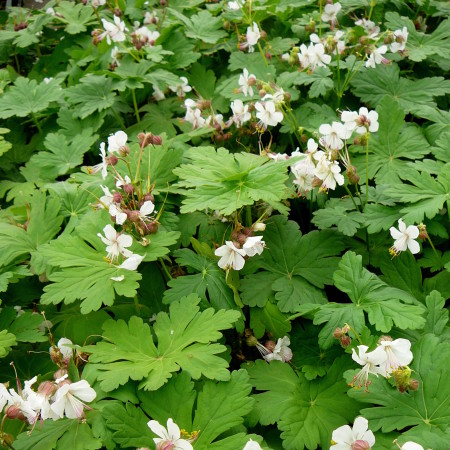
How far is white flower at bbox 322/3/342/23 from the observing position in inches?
121

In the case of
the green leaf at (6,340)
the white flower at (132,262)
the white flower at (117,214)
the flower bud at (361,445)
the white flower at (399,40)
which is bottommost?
the green leaf at (6,340)

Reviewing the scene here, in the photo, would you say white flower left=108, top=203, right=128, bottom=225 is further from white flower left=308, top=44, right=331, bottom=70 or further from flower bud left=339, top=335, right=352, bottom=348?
white flower left=308, top=44, right=331, bottom=70

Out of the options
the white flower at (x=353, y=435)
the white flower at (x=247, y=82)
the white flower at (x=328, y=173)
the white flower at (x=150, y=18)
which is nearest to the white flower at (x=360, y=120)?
the white flower at (x=328, y=173)

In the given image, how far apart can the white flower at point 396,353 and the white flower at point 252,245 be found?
518 millimetres

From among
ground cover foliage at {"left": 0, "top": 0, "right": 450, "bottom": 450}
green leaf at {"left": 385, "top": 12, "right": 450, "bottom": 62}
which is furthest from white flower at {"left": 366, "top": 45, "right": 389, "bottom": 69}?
green leaf at {"left": 385, "top": 12, "right": 450, "bottom": 62}

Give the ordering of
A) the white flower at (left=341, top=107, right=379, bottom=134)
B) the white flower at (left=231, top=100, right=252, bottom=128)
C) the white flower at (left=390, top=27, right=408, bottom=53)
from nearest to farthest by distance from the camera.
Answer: the white flower at (left=341, top=107, right=379, bottom=134) < the white flower at (left=231, top=100, right=252, bottom=128) < the white flower at (left=390, top=27, right=408, bottom=53)

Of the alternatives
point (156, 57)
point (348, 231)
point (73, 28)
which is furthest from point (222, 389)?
point (73, 28)

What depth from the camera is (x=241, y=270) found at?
2.03 metres

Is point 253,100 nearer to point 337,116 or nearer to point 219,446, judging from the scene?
point 337,116

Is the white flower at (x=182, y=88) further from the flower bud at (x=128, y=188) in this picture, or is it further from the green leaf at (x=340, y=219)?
the green leaf at (x=340, y=219)

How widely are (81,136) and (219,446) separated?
1807 millimetres

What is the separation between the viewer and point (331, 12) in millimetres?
3121

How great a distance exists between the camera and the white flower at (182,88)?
9.52ft

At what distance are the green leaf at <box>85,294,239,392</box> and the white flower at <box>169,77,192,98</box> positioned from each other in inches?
58.4
